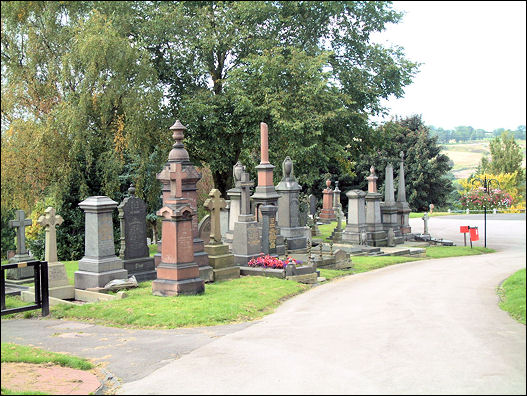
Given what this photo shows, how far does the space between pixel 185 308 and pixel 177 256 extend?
166 cm

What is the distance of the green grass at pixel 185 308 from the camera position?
10727 mm

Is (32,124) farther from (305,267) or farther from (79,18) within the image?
(305,267)

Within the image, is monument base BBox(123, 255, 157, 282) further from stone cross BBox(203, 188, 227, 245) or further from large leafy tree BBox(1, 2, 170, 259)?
large leafy tree BBox(1, 2, 170, 259)

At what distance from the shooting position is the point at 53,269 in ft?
44.3

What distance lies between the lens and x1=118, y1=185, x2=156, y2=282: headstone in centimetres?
1521

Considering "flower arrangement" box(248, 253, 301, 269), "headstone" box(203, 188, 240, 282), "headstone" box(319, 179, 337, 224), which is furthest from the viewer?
"headstone" box(319, 179, 337, 224)

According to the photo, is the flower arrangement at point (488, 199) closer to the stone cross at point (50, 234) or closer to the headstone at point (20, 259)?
the stone cross at point (50, 234)

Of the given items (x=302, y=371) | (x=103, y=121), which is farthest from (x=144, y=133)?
(x=302, y=371)

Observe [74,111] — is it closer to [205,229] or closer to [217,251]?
[205,229]

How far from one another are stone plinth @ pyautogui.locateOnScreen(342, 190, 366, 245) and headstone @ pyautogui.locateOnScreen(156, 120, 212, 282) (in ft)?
35.3

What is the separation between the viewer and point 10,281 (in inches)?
620

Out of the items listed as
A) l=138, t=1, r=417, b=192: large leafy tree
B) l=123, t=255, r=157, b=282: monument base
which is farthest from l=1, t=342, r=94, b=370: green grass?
l=138, t=1, r=417, b=192: large leafy tree

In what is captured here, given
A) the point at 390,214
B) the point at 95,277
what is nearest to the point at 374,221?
the point at 390,214

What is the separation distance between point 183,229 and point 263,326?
4472 mm
